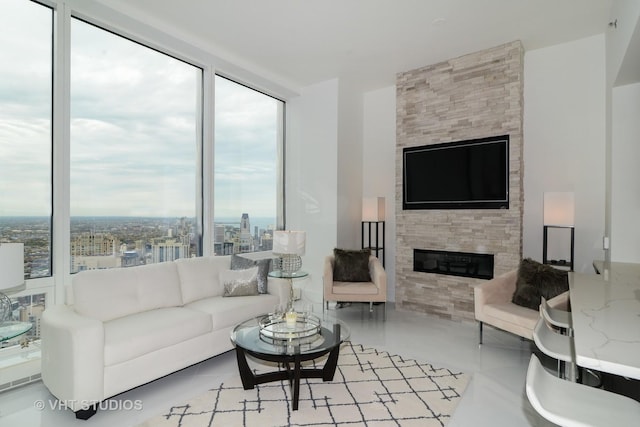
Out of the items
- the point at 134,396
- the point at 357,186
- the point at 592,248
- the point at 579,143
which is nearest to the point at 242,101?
the point at 357,186

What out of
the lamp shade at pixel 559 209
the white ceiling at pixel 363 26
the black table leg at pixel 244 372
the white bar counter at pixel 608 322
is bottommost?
the black table leg at pixel 244 372

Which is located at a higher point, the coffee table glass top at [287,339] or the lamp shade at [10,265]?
the lamp shade at [10,265]

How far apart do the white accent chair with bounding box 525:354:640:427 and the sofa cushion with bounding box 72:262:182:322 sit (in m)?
2.91

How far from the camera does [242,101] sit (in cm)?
499

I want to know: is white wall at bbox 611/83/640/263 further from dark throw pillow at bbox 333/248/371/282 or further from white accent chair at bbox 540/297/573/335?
dark throw pillow at bbox 333/248/371/282

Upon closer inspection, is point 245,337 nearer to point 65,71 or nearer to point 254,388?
point 254,388

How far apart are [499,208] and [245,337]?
129 inches

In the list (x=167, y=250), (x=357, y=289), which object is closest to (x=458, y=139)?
(x=357, y=289)

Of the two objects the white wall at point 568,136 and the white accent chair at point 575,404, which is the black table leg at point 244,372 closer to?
the white accent chair at point 575,404

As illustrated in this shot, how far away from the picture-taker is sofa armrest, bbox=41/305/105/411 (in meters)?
2.20

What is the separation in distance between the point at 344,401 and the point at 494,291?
1.95m

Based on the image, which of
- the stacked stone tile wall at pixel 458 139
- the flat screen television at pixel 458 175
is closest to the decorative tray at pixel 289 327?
the stacked stone tile wall at pixel 458 139

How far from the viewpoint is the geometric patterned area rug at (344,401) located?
7.30 ft

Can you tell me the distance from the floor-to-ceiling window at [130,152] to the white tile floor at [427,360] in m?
1.33
